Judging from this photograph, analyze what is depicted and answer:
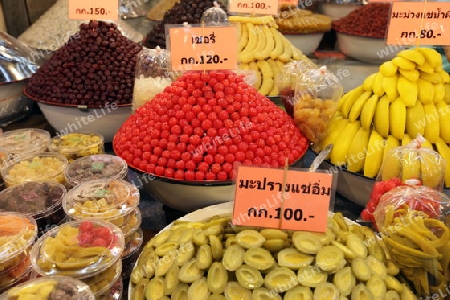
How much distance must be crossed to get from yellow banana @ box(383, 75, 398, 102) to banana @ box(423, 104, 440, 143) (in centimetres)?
13

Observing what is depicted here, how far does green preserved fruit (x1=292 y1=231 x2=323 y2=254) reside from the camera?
39.3 inches

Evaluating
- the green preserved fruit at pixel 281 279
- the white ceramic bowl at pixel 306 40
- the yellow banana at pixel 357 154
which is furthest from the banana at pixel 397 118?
the white ceramic bowl at pixel 306 40

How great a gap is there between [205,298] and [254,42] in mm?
1703

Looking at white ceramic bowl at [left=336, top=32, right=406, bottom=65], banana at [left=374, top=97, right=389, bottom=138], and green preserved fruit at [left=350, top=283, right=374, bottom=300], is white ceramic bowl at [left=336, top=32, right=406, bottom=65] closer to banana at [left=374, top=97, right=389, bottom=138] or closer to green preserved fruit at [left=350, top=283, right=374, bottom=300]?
banana at [left=374, top=97, right=389, bottom=138]

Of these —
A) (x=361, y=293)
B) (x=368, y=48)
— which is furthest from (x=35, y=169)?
(x=368, y=48)

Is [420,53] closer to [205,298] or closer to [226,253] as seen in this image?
[226,253]

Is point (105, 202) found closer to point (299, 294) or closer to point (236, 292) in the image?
point (236, 292)

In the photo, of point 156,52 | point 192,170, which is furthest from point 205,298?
point 156,52

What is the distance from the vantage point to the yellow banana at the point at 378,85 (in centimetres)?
156

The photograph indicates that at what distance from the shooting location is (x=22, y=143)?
5.49ft

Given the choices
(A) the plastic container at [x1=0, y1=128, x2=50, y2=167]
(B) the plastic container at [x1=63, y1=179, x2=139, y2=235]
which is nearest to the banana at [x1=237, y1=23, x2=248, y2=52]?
(A) the plastic container at [x1=0, y1=128, x2=50, y2=167]

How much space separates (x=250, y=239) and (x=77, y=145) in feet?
3.04

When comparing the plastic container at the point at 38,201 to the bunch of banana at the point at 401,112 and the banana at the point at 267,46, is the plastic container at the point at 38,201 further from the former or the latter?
the banana at the point at 267,46

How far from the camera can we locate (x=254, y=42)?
237cm
